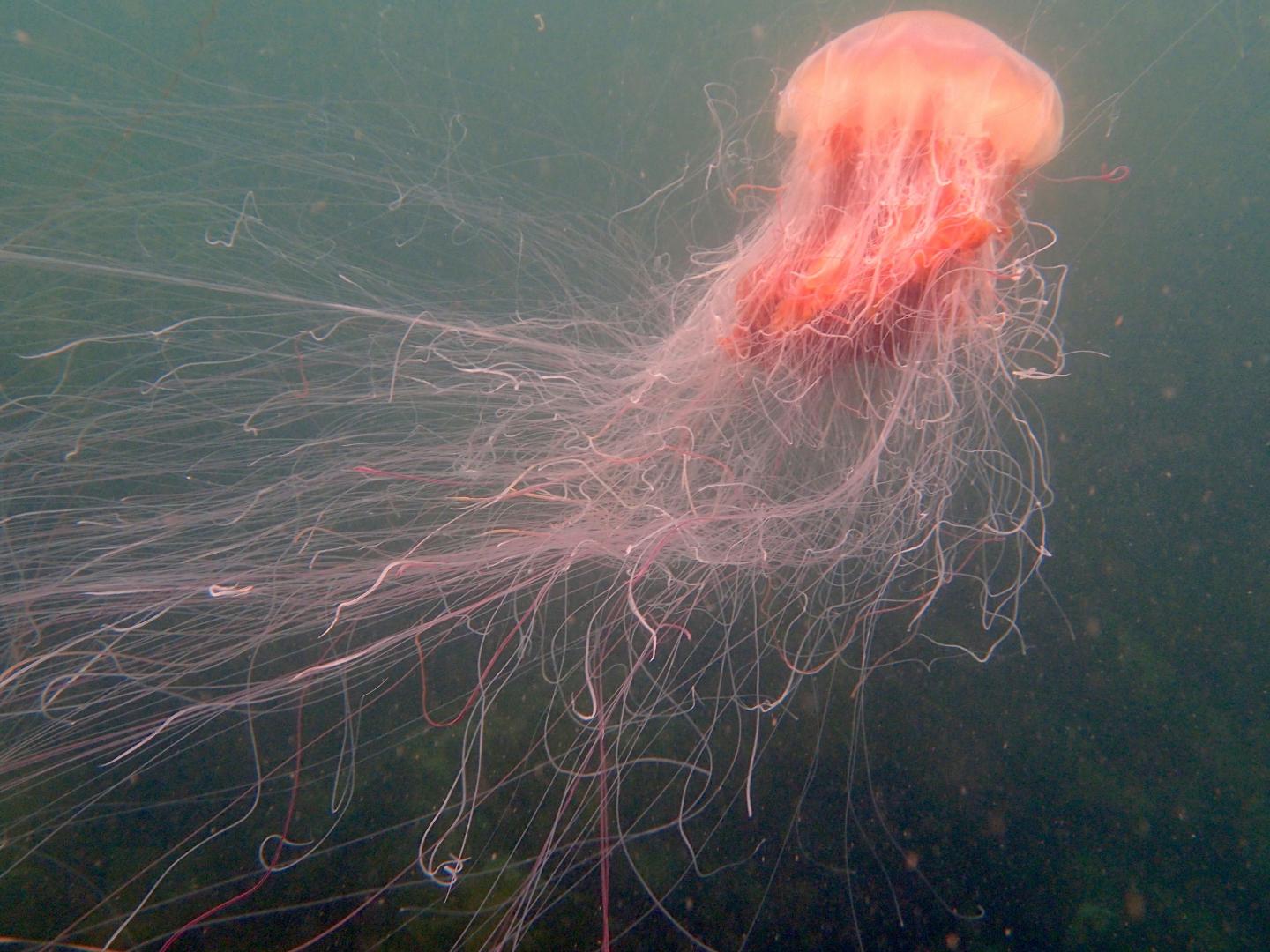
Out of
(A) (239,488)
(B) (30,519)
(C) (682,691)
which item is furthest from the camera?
(C) (682,691)

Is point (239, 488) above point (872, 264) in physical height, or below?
below

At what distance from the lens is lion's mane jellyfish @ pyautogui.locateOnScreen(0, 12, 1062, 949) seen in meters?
2.47

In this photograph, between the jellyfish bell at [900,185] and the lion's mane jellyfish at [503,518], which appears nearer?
the jellyfish bell at [900,185]

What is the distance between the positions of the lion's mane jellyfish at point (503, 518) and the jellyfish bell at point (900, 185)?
0.7 inches

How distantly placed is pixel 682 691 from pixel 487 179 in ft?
11.2

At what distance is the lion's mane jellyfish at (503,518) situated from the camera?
247 cm

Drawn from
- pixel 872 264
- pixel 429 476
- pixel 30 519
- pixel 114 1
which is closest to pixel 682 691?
pixel 429 476

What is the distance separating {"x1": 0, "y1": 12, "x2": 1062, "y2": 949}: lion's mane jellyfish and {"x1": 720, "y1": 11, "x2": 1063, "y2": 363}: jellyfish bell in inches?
0.7

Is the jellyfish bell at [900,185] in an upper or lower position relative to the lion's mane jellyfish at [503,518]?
upper

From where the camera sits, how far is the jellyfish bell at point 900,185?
2277 mm

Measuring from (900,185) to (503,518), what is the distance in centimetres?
219

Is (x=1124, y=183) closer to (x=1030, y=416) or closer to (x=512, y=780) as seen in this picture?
(x=1030, y=416)

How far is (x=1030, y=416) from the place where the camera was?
12.6 ft

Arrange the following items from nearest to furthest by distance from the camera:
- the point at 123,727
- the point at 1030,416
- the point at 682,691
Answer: the point at 123,727 < the point at 682,691 < the point at 1030,416
